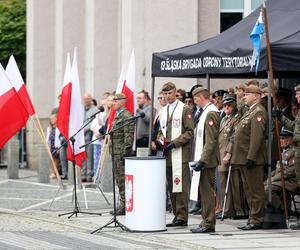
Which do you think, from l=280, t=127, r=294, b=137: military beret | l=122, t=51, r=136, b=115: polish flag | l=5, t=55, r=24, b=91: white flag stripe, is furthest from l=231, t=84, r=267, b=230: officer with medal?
l=5, t=55, r=24, b=91: white flag stripe

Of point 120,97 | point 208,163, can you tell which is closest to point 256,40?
point 208,163

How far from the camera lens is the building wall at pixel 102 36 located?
26.5m

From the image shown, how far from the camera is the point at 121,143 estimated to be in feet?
58.9

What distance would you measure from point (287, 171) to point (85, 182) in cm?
973

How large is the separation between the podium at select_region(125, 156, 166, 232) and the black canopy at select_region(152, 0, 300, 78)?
6.49ft

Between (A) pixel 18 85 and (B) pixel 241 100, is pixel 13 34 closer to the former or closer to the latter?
(A) pixel 18 85

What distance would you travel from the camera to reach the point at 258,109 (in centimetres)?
1580

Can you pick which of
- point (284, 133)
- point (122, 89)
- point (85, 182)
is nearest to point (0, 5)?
point (85, 182)

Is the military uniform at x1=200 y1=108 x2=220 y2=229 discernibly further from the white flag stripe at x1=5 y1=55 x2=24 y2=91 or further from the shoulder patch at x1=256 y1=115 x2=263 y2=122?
the white flag stripe at x1=5 y1=55 x2=24 y2=91

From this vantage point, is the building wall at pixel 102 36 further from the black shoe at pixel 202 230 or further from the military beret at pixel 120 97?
the black shoe at pixel 202 230

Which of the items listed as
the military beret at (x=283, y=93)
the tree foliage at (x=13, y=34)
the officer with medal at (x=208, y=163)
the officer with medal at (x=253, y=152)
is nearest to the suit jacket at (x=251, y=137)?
the officer with medal at (x=253, y=152)

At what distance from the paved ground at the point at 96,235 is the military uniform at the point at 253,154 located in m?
0.48

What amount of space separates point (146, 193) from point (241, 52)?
2.63m

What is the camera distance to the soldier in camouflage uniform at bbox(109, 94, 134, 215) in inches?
703
